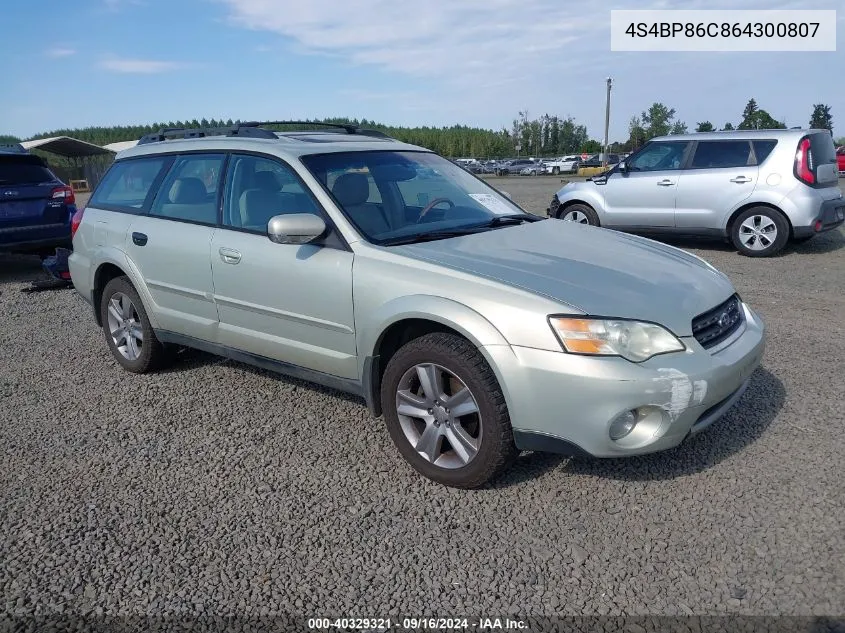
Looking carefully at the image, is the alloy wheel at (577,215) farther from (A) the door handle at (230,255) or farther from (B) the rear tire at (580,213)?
(A) the door handle at (230,255)

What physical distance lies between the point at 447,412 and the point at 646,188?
26.5 ft

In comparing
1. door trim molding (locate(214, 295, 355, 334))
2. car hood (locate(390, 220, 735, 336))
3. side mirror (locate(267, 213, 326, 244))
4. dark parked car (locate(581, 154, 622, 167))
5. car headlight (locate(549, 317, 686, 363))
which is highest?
side mirror (locate(267, 213, 326, 244))

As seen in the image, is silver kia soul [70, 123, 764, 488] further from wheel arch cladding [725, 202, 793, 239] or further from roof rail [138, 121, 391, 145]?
wheel arch cladding [725, 202, 793, 239]

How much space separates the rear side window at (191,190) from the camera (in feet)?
14.3

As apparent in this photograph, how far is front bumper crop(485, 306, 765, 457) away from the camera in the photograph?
2.86 m

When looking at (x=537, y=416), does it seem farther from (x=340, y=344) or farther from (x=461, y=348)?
(x=340, y=344)

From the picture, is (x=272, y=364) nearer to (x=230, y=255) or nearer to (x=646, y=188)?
(x=230, y=255)

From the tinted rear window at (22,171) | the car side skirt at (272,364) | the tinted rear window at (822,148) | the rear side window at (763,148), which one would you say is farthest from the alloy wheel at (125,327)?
the tinted rear window at (822,148)

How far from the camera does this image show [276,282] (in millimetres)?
3844

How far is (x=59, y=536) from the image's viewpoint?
9.87ft

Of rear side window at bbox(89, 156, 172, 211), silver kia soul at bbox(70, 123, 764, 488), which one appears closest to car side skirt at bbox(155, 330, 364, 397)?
silver kia soul at bbox(70, 123, 764, 488)

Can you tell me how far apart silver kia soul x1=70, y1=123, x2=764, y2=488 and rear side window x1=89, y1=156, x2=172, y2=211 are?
2cm

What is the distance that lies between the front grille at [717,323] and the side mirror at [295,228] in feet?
6.26

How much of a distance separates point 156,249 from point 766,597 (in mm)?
3971
